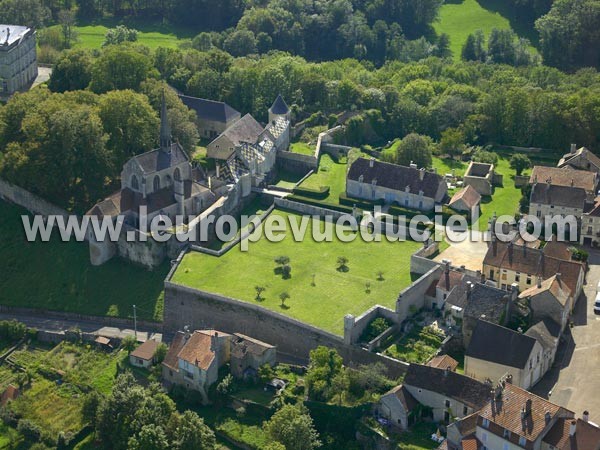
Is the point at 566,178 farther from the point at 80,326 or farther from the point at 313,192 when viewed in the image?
the point at 80,326

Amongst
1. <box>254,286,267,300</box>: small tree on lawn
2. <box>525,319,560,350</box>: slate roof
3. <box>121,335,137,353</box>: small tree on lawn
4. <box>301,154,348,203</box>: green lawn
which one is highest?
<box>525,319,560,350</box>: slate roof

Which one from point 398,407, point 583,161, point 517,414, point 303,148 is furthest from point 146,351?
point 583,161

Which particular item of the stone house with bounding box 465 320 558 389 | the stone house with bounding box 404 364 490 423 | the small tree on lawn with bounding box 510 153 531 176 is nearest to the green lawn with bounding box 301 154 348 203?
the small tree on lawn with bounding box 510 153 531 176

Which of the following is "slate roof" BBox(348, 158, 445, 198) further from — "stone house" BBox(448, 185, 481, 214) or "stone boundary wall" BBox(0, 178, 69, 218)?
"stone boundary wall" BBox(0, 178, 69, 218)

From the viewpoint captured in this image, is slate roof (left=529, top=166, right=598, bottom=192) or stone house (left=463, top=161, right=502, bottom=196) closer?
slate roof (left=529, top=166, right=598, bottom=192)

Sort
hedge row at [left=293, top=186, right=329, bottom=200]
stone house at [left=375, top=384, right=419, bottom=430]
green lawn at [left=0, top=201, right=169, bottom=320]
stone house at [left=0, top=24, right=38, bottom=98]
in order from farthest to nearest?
stone house at [left=0, top=24, right=38, bottom=98], hedge row at [left=293, top=186, right=329, bottom=200], green lawn at [left=0, top=201, right=169, bottom=320], stone house at [left=375, top=384, right=419, bottom=430]

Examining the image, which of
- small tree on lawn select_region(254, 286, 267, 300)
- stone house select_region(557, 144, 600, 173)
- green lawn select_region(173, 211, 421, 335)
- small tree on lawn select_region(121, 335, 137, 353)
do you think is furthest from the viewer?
stone house select_region(557, 144, 600, 173)

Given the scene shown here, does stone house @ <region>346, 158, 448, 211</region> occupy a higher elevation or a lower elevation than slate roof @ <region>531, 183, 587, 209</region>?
lower
